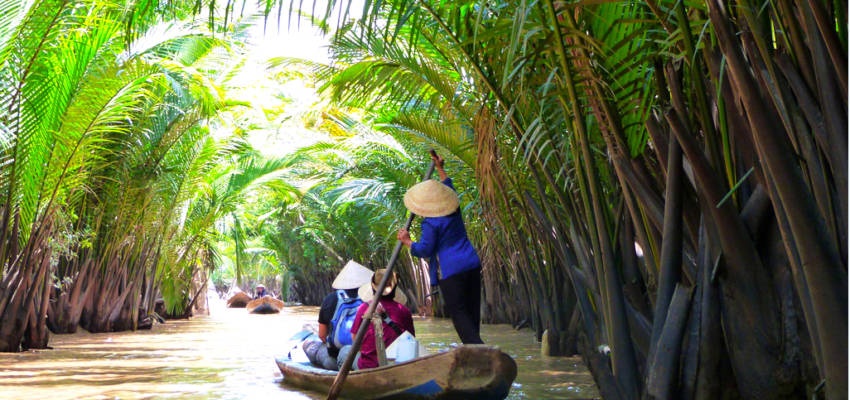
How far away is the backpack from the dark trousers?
0.77 metres

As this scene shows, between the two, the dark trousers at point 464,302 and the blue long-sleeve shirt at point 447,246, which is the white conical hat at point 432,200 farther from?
the dark trousers at point 464,302

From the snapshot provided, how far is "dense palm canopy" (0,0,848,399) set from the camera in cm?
284

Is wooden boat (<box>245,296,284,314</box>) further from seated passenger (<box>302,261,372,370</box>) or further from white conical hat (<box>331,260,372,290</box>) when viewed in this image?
white conical hat (<box>331,260,372,290</box>)

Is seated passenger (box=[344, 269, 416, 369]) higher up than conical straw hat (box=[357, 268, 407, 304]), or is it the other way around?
conical straw hat (box=[357, 268, 407, 304])

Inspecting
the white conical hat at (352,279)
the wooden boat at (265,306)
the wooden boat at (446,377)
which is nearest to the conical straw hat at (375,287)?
the white conical hat at (352,279)

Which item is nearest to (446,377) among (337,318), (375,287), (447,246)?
(375,287)

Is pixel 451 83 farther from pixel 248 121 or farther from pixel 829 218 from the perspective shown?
pixel 248 121

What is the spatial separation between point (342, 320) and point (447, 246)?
3.31ft

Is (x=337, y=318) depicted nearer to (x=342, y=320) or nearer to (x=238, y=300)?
(x=342, y=320)

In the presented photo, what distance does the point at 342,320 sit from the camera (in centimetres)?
668

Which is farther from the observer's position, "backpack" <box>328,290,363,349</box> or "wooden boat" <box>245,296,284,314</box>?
"wooden boat" <box>245,296,284,314</box>

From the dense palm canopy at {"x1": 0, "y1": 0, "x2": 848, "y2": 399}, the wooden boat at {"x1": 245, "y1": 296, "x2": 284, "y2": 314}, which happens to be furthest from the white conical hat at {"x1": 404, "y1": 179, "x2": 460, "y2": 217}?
the wooden boat at {"x1": 245, "y1": 296, "x2": 284, "y2": 314}

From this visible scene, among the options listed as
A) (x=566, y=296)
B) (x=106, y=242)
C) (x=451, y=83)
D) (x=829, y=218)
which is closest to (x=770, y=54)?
(x=829, y=218)

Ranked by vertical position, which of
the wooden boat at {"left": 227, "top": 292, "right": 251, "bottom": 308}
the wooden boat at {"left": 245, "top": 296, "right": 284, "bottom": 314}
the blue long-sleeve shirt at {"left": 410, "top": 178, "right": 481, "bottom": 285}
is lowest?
the blue long-sleeve shirt at {"left": 410, "top": 178, "right": 481, "bottom": 285}
